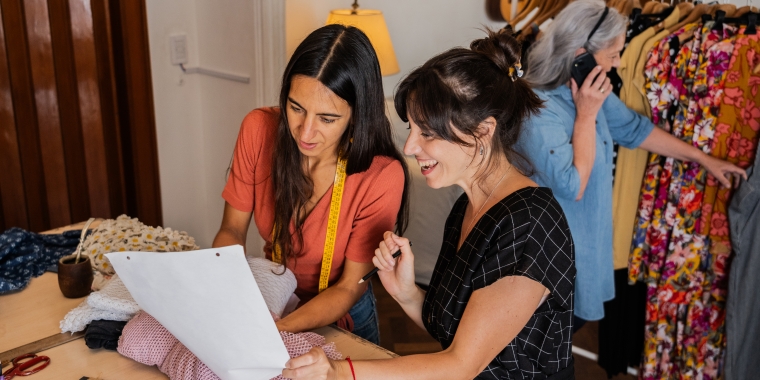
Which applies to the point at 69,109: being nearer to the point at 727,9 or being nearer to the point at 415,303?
the point at 415,303

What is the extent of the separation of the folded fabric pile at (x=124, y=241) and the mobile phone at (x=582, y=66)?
1.36 meters

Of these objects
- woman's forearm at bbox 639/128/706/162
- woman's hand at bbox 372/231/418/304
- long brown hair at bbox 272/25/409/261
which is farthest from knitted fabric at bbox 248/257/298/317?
woman's forearm at bbox 639/128/706/162

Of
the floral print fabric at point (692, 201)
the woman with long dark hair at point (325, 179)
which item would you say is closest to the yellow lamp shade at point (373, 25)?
the floral print fabric at point (692, 201)

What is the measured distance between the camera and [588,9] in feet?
7.25

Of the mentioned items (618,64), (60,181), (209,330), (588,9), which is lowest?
(60,181)

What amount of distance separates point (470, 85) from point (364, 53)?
1.12 feet

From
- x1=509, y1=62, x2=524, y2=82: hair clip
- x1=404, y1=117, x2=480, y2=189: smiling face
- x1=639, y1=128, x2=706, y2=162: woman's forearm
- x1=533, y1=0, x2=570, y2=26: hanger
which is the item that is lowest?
x1=639, y1=128, x2=706, y2=162: woman's forearm

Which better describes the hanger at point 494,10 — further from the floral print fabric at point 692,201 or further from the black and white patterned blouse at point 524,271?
the black and white patterned blouse at point 524,271

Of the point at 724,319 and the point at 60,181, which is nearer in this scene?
the point at 724,319

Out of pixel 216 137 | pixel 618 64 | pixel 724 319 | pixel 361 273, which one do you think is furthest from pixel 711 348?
pixel 216 137

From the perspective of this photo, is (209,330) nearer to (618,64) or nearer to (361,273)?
(361,273)

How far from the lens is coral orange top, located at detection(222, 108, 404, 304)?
173 centimetres

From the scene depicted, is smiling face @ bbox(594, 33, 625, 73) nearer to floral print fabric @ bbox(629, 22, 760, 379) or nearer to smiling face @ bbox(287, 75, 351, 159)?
floral print fabric @ bbox(629, 22, 760, 379)

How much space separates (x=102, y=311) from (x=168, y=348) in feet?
0.82
